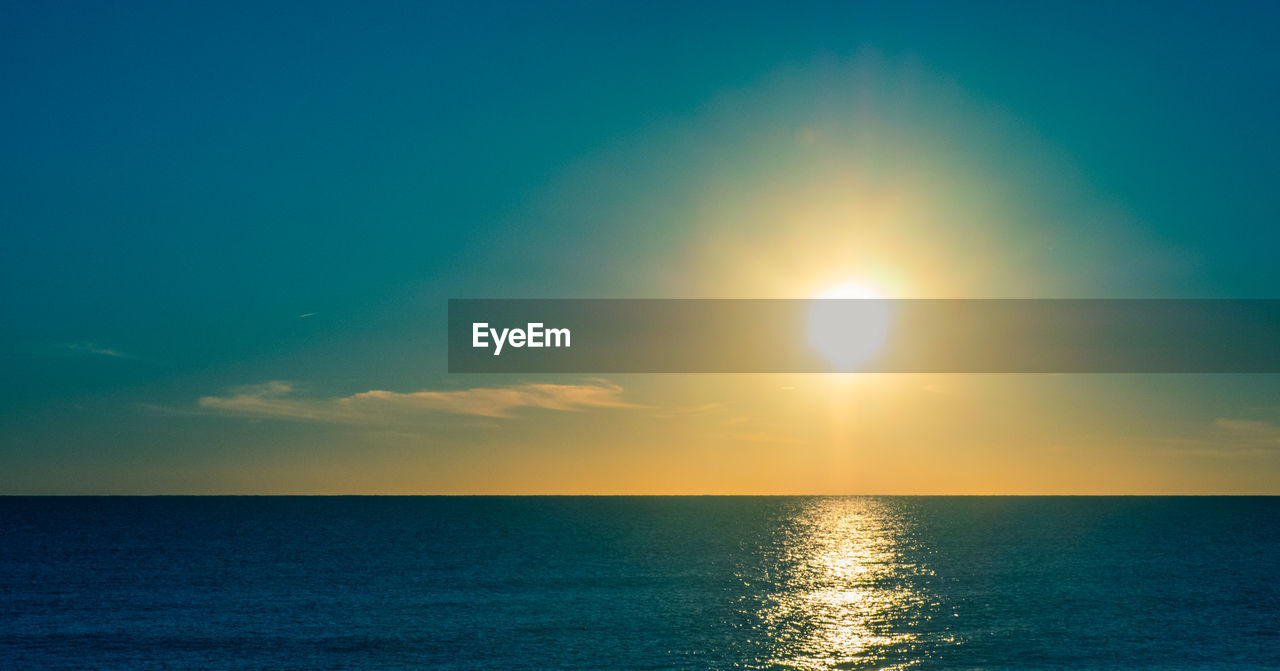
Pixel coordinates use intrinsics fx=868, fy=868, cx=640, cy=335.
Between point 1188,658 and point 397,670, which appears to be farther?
point 1188,658

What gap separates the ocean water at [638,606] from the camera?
5800 centimetres

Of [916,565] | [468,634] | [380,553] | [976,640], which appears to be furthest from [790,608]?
[380,553]

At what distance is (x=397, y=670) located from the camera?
5428cm

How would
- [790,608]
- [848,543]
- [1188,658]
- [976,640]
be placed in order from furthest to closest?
[848,543] → [790,608] → [976,640] → [1188,658]

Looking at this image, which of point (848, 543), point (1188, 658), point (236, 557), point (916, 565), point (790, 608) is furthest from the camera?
point (848, 543)

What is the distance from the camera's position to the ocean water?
190ft

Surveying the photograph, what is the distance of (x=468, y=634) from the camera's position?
210 feet

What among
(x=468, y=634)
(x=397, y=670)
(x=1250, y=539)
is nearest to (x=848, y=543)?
(x=1250, y=539)

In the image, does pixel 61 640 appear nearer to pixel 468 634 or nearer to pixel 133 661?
pixel 133 661

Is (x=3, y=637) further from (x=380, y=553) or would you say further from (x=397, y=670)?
(x=380, y=553)

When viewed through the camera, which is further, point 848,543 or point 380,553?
point 848,543

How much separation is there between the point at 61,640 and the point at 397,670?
91.7 ft

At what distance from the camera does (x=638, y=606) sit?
251ft

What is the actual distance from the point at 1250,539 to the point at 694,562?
122038mm
